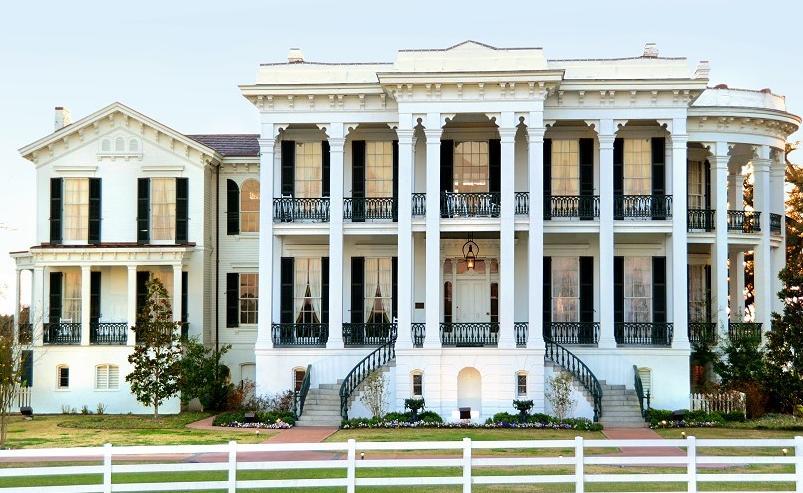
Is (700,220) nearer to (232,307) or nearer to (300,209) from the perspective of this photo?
(300,209)

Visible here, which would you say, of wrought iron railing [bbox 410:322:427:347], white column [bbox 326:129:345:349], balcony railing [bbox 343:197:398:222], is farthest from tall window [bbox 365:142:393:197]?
wrought iron railing [bbox 410:322:427:347]

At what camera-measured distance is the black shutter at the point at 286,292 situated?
3625 centimetres

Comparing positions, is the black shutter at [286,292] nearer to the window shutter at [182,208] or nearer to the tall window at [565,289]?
the window shutter at [182,208]

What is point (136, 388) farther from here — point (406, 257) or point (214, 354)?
point (406, 257)

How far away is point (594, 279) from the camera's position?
35.9 metres

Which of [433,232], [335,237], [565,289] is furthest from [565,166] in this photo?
[335,237]

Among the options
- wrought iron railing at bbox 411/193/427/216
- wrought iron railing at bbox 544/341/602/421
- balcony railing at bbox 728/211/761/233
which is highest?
wrought iron railing at bbox 411/193/427/216

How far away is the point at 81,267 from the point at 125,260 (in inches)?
68.7

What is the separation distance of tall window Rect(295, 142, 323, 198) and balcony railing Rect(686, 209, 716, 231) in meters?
12.1

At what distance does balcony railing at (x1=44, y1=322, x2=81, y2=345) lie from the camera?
38.7 meters

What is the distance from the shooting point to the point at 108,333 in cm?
3881

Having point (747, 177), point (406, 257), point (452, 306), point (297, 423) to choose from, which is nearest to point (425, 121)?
point (406, 257)

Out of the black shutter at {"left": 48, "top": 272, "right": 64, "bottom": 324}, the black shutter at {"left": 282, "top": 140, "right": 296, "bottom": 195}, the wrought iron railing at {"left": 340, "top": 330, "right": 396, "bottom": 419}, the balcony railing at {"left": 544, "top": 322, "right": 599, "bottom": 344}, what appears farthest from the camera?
the black shutter at {"left": 48, "top": 272, "right": 64, "bottom": 324}

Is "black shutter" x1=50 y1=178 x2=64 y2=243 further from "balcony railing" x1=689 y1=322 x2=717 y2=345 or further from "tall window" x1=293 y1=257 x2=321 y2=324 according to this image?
"balcony railing" x1=689 y1=322 x2=717 y2=345
